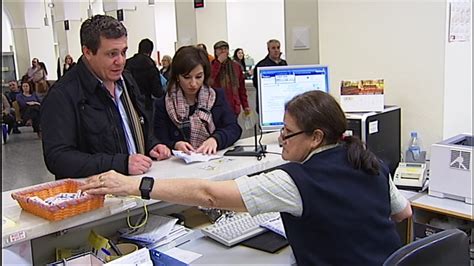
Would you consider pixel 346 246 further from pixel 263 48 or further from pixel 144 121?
pixel 263 48

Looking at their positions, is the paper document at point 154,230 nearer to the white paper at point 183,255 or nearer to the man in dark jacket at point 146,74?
the white paper at point 183,255

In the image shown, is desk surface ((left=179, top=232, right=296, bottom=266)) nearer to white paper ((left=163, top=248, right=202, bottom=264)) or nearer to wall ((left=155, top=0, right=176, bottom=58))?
white paper ((left=163, top=248, right=202, bottom=264))

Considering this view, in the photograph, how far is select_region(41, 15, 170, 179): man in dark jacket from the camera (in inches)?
69.3

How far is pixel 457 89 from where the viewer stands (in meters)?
2.79

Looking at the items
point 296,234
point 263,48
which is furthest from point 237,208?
point 263,48

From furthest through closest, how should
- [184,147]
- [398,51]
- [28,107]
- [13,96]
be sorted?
[13,96], [28,107], [398,51], [184,147]

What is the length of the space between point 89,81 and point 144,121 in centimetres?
33

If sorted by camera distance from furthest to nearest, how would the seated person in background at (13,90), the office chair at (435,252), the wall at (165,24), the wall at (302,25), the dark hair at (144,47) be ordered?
the wall at (165,24)
the seated person in background at (13,90)
the dark hair at (144,47)
the wall at (302,25)
the office chair at (435,252)

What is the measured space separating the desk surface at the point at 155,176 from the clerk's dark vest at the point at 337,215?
1.58 feet

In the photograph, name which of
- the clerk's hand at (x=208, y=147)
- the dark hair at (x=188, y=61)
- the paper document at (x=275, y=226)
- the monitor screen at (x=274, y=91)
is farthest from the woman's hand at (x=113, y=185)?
the monitor screen at (x=274, y=91)

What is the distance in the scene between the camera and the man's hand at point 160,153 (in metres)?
2.09

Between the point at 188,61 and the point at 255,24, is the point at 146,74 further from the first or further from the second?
the point at 255,24

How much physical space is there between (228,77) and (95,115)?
3615mm

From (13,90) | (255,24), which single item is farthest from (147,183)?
(255,24)
